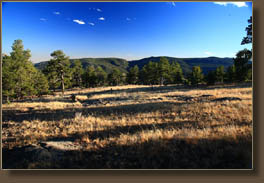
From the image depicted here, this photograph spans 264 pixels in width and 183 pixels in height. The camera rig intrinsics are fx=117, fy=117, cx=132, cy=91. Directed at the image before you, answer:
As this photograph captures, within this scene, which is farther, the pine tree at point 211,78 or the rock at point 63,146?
the pine tree at point 211,78

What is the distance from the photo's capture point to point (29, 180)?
3.59m

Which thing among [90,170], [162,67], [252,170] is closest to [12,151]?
[90,170]

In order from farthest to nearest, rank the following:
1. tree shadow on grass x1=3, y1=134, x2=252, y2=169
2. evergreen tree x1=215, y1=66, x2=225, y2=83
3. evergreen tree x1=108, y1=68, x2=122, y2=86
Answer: evergreen tree x1=108, y1=68, x2=122, y2=86
evergreen tree x1=215, y1=66, x2=225, y2=83
tree shadow on grass x1=3, y1=134, x2=252, y2=169

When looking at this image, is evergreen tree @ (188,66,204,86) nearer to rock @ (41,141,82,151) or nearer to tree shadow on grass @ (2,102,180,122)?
tree shadow on grass @ (2,102,180,122)

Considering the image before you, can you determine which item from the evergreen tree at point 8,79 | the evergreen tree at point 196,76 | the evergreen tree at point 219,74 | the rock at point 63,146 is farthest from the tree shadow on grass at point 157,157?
the evergreen tree at point 219,74

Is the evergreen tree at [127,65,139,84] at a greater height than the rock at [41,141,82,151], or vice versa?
the evergreen tree at [127,65,139,84]

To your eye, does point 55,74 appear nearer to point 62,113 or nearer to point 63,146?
point 62,113

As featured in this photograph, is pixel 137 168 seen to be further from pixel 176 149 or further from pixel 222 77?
pixel 222 77

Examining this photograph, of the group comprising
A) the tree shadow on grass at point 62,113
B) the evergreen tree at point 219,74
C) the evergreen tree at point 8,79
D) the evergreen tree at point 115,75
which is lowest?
the tree shadow on grass at point 62,113

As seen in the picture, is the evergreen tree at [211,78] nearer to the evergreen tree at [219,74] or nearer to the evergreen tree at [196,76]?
the evergreen tree at [219,74]

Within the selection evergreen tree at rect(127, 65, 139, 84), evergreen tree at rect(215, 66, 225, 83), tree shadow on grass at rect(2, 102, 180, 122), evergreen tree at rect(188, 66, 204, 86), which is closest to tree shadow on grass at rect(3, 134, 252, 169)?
tree shadow on grass at rect(2, 102, 180, 122)

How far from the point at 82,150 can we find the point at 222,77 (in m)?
55.0

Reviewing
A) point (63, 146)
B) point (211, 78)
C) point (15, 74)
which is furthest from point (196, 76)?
point (15, 74)

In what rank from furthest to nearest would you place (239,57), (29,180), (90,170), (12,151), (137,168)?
(239,57) → (12,151) → (29,180) → (90,170) → (137,168)
